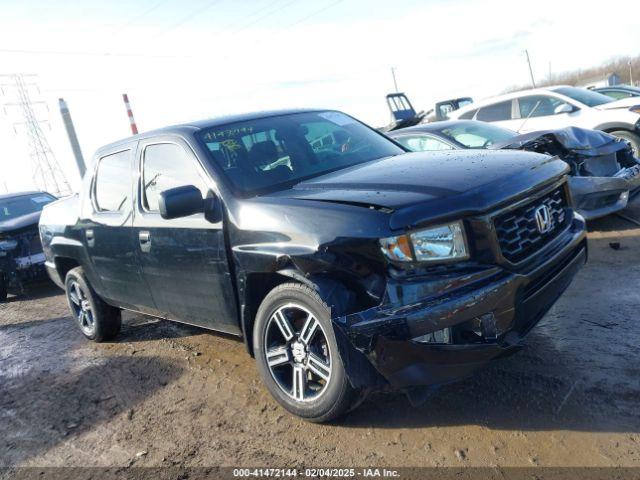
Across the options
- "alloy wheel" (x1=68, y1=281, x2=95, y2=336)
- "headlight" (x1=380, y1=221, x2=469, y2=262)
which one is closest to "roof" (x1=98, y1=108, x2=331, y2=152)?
"alloy wheel" (x1=68, y1=281, x2=95, y2=336)

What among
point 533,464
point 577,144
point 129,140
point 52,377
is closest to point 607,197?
point 577,144

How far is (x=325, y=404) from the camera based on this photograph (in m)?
2.98

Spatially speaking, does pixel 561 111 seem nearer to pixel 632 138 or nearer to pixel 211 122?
pixel 632 138

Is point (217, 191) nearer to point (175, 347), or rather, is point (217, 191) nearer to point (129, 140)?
point (129, 140)

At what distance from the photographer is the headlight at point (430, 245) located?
8.61ft

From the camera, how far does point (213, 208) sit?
11.2ft

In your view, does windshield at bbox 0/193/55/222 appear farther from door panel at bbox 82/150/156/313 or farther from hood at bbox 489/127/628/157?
hood at bbox 489/127/628/157

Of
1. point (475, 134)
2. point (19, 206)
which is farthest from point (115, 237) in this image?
point (19, 206)

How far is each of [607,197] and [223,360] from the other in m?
4.59

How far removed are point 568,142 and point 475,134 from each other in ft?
4.23

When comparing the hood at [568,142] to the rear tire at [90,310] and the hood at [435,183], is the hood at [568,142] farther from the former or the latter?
the rear tire at [90,310]

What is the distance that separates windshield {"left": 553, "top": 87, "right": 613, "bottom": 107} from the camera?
31.3 feet

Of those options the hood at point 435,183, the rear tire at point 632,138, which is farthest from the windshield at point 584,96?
the hood at point 435,183

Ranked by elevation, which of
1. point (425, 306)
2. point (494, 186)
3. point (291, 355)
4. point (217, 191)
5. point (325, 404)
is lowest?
point (325, 404)
